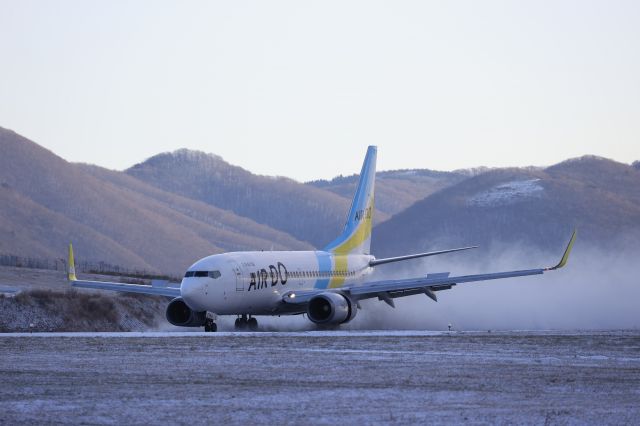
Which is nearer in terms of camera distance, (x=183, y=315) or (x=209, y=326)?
(x=209, y=326)

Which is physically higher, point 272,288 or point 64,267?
point 64,267

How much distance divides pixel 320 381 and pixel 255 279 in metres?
26.3

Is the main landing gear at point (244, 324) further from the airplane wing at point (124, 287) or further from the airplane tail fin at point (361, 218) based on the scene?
the airplane tail fin at point (361, 218)

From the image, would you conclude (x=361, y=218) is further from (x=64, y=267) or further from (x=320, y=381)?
(x=64, y=267)

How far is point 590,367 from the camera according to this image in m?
26.5

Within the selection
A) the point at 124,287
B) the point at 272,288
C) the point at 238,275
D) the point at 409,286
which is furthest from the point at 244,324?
the point at 409,286

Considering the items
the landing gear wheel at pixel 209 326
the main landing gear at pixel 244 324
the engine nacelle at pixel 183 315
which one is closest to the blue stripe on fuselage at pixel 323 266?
the main landing gear at pixel 244 324

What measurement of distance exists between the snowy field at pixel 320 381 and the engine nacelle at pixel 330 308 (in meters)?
12.8

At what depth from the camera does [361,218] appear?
6197 cm

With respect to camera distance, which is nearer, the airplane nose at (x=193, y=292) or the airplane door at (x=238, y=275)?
the airplane nose at (x=193, y=292)

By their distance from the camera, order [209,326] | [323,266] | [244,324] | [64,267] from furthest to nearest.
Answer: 1. [64,267]
2. [323,266]
3. [244,324]
4. [209,326]

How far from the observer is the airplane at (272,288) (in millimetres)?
47594

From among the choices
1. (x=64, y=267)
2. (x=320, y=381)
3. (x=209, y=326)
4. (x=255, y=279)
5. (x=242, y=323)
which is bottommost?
(x=320, y=381)

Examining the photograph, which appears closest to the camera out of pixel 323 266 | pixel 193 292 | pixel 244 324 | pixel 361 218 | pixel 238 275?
pixel 193 292
